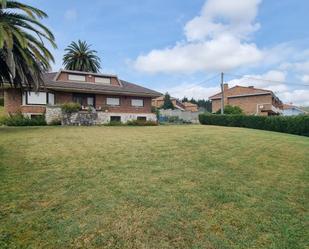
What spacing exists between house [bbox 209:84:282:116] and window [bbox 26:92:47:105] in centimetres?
3458

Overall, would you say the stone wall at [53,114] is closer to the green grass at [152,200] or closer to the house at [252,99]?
the green grass at [152,200]

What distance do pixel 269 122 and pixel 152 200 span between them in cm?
2280

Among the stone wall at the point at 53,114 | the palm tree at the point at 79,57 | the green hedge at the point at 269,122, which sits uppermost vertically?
the palm tree at the point at 79,57

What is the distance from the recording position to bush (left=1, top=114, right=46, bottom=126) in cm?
2248

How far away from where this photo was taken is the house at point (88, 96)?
2539cm

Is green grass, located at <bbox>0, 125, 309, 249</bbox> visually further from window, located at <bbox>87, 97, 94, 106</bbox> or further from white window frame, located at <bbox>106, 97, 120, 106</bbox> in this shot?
white window frame, located at <bbox>106, 97, 120, 106</bbox>

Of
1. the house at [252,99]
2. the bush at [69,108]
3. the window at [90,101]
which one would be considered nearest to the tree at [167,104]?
the house at [252,99]

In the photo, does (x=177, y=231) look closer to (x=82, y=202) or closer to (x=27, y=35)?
(x=82, y=202)

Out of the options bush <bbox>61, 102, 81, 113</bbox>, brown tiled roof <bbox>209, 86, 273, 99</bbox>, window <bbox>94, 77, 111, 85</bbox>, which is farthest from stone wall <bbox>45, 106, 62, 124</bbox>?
brown tiled roof <bbox>209, 86, 273, 99</bbox>

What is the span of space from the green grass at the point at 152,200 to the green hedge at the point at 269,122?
15295mm

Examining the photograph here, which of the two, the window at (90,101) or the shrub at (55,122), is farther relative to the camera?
the window at (90,101)

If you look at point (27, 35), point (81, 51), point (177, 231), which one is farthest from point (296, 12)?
point (81, 51)

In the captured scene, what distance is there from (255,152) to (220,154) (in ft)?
4.79

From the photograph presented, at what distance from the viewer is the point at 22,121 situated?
74.5 ft
